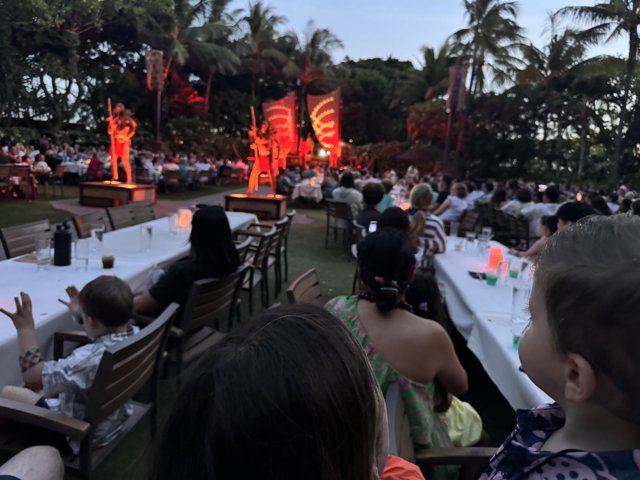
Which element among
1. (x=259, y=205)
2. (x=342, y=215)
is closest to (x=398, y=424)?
(x=342, y=215)

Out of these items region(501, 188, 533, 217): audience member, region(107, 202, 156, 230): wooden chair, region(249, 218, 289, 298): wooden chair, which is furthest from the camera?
region(501, 188, 533, 217): audience member

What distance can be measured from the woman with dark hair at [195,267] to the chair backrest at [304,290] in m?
0.57

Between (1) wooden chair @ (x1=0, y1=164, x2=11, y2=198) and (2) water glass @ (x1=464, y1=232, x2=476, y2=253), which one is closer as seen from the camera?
(2) water glass @ (x1=464, y1=232, x2=476, y2=253)

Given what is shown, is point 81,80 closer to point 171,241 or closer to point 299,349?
point 171,241

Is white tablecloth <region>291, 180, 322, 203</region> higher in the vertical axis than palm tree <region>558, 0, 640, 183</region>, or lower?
lower

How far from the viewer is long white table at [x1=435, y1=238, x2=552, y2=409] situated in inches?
80.9

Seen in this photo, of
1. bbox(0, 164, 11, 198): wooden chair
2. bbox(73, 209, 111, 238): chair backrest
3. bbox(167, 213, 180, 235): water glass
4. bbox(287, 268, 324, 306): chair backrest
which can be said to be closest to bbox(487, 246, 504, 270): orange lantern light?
bbox(287, 268, 324, 306): chair backrest

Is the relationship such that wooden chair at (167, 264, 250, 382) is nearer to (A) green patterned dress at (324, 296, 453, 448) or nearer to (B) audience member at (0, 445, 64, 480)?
(A) green patterned dress at (324, 296, 453, 448)

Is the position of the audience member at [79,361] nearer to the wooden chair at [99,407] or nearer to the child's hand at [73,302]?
the wooden chair at [99,407]

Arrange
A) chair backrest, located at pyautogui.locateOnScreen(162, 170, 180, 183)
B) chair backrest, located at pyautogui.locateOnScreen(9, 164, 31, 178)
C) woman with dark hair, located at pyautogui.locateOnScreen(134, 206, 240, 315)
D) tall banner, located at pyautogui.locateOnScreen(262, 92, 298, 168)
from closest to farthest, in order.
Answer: woman with dark hair, located at pyautogui.locateOnScreen(134, 206, 240, 315) → chair backrest, located at pyautogui.locateOnScreen(9, 164, 31, 178) → chair backrest, located at pyautogui.locateOnScreen(162, 170, 180, 183) → tall banner, located at pyautogui.locateOnScreen(262, 92, 298, 168)

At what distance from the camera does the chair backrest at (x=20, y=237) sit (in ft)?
11.2

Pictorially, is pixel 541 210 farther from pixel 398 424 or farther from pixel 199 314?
pixel 398 424

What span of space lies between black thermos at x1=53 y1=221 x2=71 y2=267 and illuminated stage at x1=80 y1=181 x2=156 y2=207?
7997 millimetres

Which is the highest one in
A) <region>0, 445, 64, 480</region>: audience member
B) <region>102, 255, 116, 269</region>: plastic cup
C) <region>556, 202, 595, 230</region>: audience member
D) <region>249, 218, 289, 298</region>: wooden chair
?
<region>556, 202, 595, 230</region>: audience member
